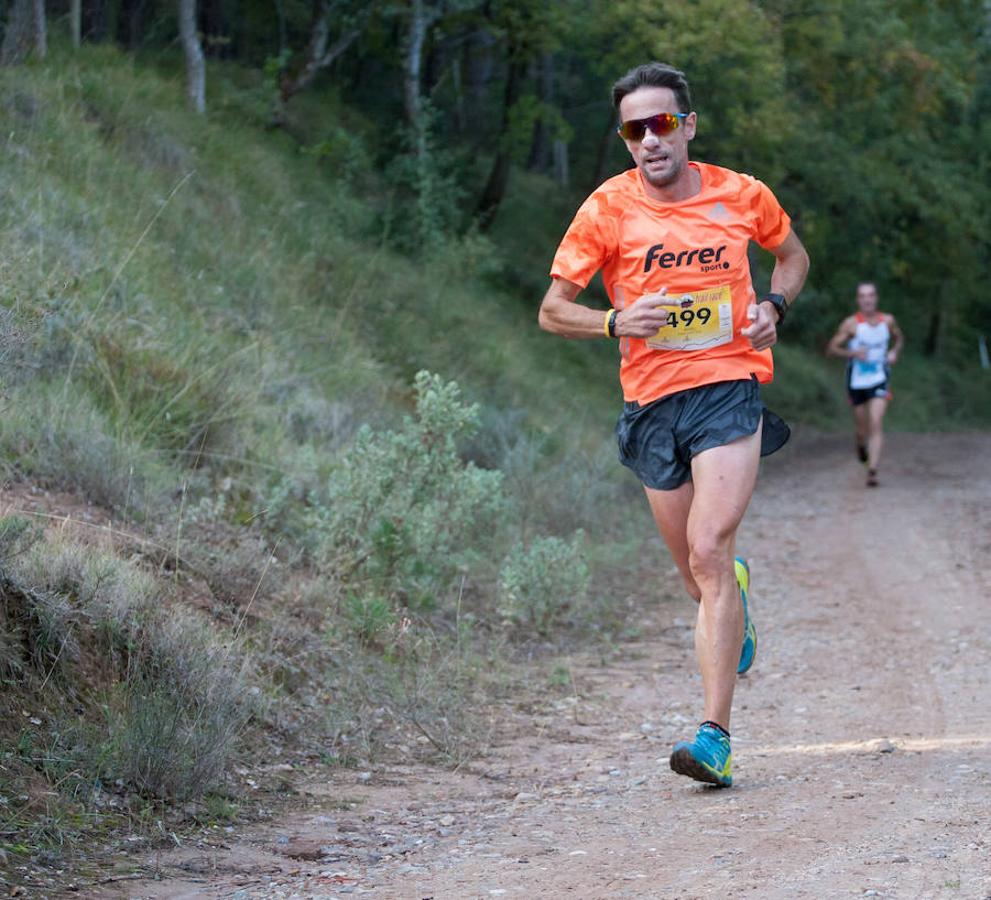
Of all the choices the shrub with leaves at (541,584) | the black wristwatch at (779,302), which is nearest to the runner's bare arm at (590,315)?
the black wristwatch at (779,302)

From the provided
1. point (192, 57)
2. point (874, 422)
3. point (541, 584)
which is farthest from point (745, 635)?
point (192, 57)

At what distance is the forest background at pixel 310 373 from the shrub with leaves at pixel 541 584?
0.02 meters

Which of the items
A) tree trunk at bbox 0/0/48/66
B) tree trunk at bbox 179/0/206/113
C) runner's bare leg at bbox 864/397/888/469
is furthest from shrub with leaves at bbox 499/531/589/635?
tree trunk at bbox 179/0/206/113

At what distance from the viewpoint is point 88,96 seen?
13.0 metres

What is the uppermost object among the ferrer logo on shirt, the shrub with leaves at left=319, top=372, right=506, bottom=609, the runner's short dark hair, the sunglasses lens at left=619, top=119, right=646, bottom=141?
the runner's short dark hair

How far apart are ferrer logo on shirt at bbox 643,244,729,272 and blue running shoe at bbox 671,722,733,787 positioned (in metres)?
1.56

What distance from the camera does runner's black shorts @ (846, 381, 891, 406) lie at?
15.3 m

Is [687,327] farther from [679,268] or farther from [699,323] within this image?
[679,268]

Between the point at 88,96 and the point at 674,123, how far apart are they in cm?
898

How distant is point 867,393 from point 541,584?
8010mm

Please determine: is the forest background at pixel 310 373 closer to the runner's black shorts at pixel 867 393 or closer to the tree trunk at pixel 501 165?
the tree trunk at pixel 501 165

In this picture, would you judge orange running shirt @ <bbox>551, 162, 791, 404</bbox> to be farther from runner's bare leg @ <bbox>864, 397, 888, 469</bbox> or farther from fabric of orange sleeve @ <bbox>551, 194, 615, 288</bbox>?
runner's bare leg @ <bbox>864, 397, 888, 469</bbox>

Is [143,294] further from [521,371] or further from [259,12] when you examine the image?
[259,12]

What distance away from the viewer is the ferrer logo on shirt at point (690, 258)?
5.16m
